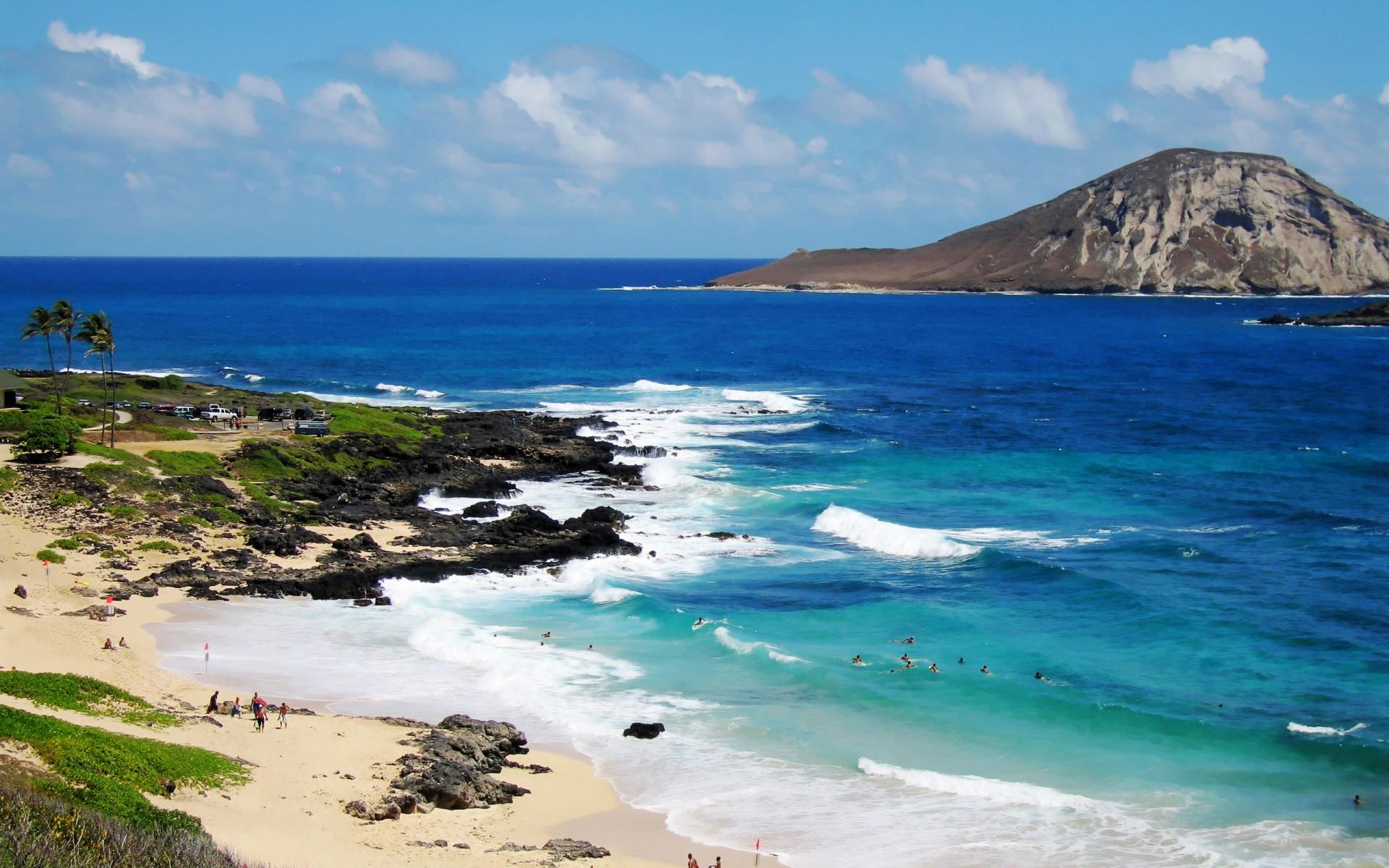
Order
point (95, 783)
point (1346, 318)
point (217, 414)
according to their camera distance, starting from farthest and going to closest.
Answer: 1. point (1346, 318)
2. point (217, 414)
3. point (95, 783)

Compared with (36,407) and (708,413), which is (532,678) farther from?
(708,413)

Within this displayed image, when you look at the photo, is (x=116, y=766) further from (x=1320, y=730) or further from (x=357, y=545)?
(x=1320, y=730)

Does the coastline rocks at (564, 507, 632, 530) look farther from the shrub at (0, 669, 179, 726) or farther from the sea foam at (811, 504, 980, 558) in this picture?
the shrub at (0, 669, 179, 726)

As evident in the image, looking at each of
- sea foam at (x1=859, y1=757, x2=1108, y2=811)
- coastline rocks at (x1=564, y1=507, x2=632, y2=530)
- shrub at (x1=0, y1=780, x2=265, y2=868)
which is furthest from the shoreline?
coastline rocks at (x1=564, y1=507, x2=632, y2=530)

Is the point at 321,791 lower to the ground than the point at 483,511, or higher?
lower

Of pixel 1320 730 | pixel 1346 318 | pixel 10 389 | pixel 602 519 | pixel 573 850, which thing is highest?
pixel 1346 318

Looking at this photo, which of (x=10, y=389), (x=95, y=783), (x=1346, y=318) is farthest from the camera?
(x=1346, y=318)

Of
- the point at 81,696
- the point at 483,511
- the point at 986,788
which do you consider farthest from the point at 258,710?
the point at 483,511

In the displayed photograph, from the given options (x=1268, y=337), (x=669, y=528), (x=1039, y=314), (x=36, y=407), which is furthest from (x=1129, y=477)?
(x=1039, y=314)
